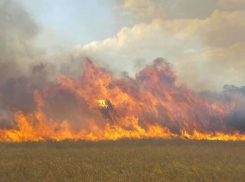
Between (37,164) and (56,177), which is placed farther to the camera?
(37,164)

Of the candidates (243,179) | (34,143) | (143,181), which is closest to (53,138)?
(34,143)

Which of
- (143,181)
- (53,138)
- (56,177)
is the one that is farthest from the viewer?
(53,138)

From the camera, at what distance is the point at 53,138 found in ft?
107

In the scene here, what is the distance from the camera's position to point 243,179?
45.3 feet

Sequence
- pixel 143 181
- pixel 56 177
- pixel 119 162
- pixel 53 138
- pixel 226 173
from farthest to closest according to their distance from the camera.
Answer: pixel 53 138, pixel 119 162, pixel 226 173, pixel 56 177, pixel 143 181

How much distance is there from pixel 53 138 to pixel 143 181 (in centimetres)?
2167

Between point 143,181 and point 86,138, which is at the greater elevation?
point 86,138

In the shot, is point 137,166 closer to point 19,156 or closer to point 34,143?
point 19,156

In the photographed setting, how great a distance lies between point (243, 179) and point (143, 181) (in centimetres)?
521

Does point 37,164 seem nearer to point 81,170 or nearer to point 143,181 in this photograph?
point 81,170

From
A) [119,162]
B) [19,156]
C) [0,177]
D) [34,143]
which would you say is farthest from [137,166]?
[34,143]

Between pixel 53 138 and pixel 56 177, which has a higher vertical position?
pixel 53 138

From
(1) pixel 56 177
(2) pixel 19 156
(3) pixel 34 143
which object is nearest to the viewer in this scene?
(1) pixel 56 177

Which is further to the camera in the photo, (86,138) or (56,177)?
(86,138)
